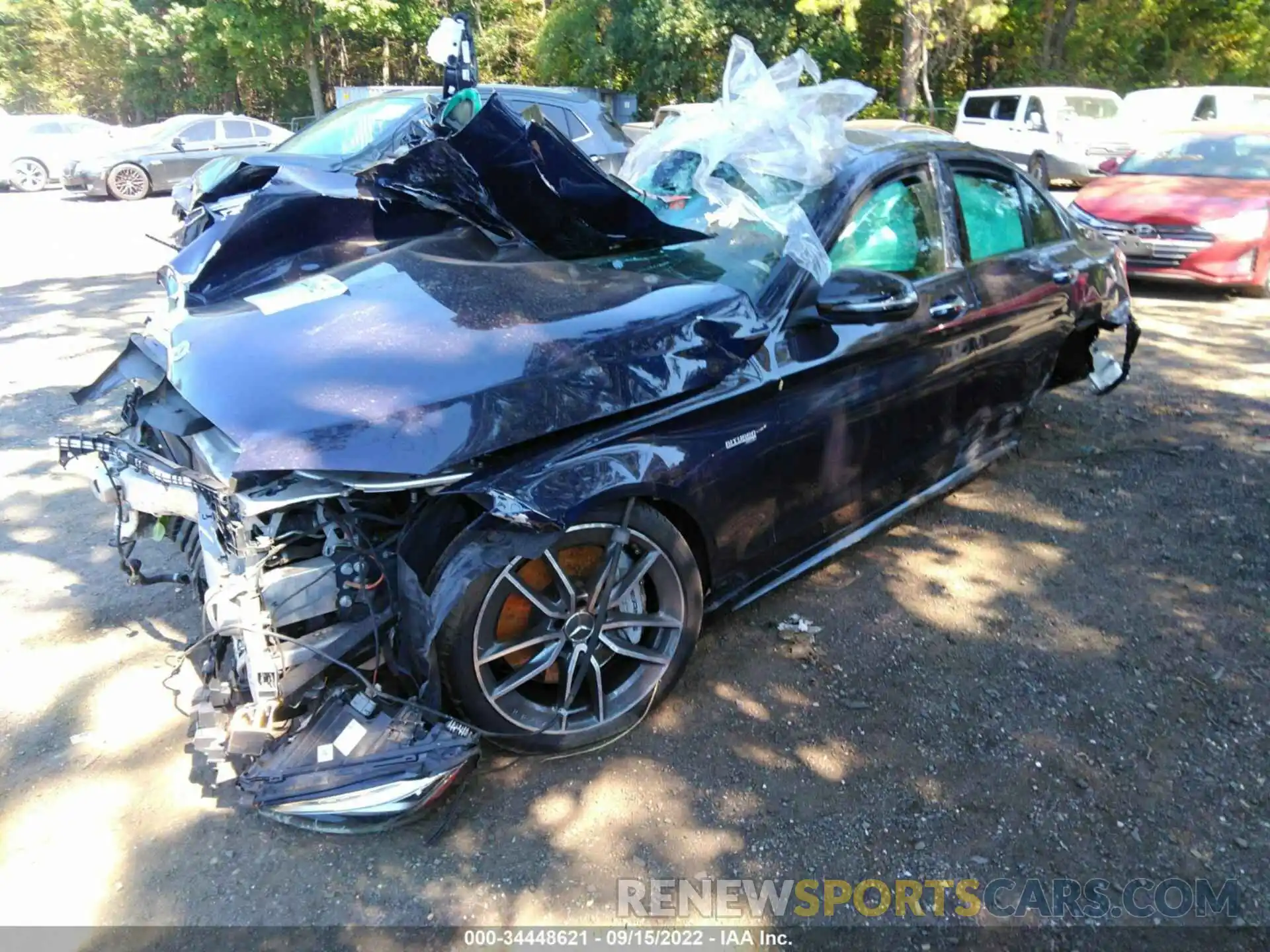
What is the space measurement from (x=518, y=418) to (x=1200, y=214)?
8398mm

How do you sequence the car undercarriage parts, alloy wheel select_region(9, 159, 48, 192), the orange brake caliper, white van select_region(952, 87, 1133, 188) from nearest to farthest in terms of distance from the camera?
the orange brake caliper < the car undercarriage parts < white van select_region(952, 87, 1133, 188) < alloy wheel select_region(9, 159, 48, 192)

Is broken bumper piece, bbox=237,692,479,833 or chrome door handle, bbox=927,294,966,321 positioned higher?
chrome door handle, bbox=927,294,966,321

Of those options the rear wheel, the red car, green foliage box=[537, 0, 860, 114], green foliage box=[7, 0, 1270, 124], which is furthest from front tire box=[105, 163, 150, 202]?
the rear wheel

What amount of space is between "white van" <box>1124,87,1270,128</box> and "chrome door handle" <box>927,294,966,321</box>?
14.4m

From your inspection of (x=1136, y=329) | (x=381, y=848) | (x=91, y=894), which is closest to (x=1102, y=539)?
(x=1136, y=329)

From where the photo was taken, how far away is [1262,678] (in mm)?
3229

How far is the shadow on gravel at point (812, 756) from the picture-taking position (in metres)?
2.46

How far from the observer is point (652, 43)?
24203 millimetres

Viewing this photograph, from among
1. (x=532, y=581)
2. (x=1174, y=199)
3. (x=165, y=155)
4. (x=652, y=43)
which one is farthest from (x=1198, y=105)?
(x=165, y=155)

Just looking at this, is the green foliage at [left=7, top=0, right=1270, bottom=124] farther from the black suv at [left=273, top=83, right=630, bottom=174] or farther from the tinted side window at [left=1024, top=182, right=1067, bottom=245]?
the tinted side window at [left=1024, top=182, right=1067, bottom=245]

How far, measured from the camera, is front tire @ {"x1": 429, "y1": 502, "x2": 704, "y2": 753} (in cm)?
256

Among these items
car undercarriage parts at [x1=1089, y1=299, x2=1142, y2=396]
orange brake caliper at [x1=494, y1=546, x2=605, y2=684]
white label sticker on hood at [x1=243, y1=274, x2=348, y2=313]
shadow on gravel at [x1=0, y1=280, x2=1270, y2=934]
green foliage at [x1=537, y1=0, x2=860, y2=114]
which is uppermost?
green foliage at [x1=537, y1=0, x2=860, y2=114]

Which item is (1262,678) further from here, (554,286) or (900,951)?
(554,286)

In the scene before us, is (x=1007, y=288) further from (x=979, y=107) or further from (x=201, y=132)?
(x=201, y=132)
